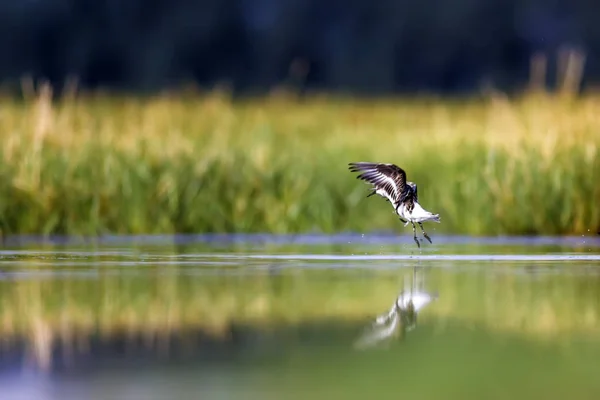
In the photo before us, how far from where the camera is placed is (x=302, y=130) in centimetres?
1758

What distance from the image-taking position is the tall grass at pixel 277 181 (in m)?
13.4

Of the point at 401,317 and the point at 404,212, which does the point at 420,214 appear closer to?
the point at 404,212

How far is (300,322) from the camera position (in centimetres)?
783

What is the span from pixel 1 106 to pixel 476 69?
1313 cm

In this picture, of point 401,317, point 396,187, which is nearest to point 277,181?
Result: point 396,187

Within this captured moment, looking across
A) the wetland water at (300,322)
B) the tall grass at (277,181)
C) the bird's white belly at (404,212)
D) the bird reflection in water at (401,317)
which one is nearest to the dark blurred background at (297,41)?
the tall grass at (277,181)

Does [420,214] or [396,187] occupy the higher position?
[396,187]

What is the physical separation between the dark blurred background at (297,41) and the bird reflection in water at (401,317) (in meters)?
19.6

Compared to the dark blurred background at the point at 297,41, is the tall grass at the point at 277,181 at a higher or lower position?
lower

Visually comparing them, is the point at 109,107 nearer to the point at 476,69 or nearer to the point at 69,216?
the point at 69,216

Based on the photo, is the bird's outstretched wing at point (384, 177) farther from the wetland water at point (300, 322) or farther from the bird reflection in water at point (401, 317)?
the bird reflection in water at point (401, 317)

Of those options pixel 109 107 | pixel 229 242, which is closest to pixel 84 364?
pixel 229 242

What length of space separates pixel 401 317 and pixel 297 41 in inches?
861

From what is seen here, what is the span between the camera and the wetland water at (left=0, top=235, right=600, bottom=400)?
5.99 meters
